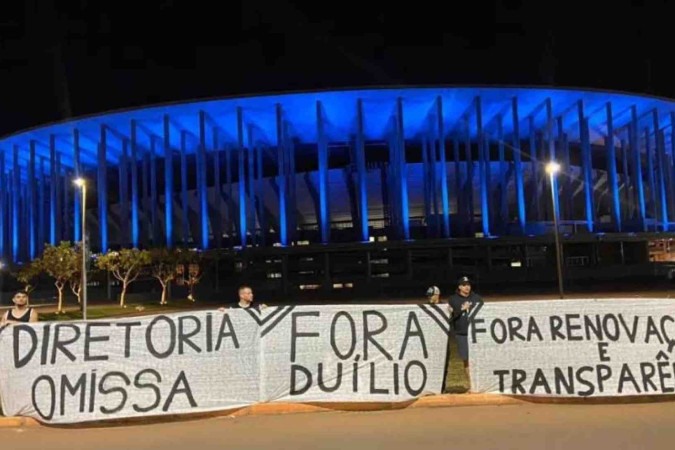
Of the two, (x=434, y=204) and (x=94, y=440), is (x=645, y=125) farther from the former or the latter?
(x=94, y=440)

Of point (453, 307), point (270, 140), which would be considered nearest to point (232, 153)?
point (270, 140)

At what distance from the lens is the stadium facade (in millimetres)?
51469

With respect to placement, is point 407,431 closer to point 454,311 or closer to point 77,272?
point 454,311

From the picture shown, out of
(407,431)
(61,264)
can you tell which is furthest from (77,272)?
(407,431)

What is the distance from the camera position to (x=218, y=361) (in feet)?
25.5

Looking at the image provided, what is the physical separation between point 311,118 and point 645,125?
107 feet

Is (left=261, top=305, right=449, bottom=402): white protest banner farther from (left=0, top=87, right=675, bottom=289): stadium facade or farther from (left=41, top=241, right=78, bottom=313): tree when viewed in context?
(left=0, top=87, right=675, bottom=289): stadium facade

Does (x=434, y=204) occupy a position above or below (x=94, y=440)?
above

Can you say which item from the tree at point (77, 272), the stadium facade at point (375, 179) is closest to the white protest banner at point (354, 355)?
the tree at point (77, 272)

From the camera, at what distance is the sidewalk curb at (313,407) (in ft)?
24.6

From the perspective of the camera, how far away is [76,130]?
61.2 m

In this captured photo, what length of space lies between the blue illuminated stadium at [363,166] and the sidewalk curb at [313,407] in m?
46.2

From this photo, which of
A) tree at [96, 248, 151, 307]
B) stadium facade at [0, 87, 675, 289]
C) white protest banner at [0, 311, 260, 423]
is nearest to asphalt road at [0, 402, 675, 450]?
white protest banner at [0, 311, 260, 423]

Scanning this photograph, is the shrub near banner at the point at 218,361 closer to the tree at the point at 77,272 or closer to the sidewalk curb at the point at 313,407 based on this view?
the sidewalk curb at the point at 313,407
